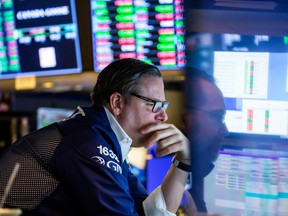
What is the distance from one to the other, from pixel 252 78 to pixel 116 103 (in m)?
0.67

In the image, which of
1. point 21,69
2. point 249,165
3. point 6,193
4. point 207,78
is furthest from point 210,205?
point 21,69

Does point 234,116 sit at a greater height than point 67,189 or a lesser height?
greater

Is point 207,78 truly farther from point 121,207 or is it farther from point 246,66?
point 121,207

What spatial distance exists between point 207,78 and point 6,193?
2.43 ft

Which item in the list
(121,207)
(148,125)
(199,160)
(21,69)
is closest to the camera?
(199,160)

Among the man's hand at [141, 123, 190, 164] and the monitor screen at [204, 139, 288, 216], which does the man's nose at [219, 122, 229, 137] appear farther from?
the man's hand at [141, 123, 190, 164]

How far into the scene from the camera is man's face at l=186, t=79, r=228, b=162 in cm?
108

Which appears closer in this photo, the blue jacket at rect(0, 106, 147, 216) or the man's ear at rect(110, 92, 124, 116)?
the blue jacket at rect(0, 106, 147, 216)

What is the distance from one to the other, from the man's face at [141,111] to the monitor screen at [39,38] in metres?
1.16

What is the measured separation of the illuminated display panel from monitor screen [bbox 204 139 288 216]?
156 centimetres

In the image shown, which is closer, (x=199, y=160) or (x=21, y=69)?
(x=199, y=160)

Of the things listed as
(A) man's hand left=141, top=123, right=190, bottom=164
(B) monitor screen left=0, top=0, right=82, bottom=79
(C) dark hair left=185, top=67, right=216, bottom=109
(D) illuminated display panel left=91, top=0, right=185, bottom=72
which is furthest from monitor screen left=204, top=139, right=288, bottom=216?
(B) monitor screen left=0, top=0, right=82, bottom=79

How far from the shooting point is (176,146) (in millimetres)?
1757

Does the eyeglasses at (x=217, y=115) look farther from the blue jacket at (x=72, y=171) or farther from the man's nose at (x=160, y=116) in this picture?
the man's nose at (x=160, y=116)
